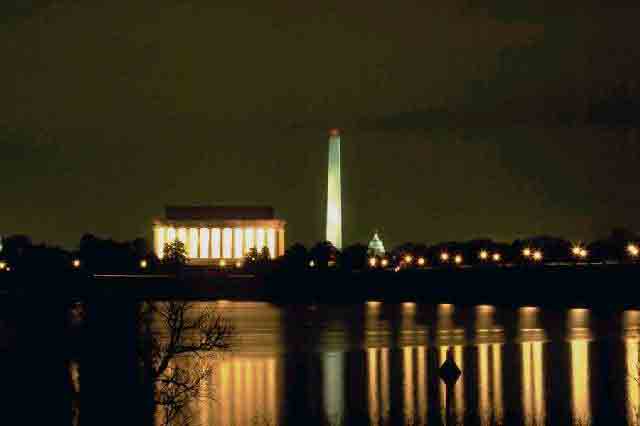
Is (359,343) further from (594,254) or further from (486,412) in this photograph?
(594,254)

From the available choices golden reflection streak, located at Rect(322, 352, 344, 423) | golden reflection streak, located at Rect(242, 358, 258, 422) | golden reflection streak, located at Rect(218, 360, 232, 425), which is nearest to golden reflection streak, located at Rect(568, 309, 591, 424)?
golden reflection streak, located at Rect(322, 352, 344, 423)

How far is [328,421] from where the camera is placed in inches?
1618

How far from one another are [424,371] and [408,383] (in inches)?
191

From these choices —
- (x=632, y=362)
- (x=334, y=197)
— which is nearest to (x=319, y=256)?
(x=334, y=197)

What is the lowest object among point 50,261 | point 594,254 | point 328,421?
point 328,421

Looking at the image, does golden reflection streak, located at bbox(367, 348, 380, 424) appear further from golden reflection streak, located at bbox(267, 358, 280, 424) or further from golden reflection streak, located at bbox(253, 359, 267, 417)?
golden reflection streak, located at bbox(253, 359, 267, 417)

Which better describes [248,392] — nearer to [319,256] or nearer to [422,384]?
[422,384]

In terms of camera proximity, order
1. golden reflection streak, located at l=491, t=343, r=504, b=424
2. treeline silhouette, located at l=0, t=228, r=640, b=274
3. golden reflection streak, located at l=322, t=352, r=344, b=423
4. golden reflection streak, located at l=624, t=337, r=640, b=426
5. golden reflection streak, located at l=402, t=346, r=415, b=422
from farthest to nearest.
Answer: treeline silhouette, located at l=0, t=228, r=640, b=274 → golden reflection streak, located at l=322, t=352, r=344, b=423 → golden reflection streak, located at l=402, t=346, r=415, b=422 → golden reflection streak, located at l=491, t=343, r=504, b=424 → golden reflection streak, located at l=624, t=337, r=640, b=426

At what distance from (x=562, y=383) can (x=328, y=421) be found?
12005mm

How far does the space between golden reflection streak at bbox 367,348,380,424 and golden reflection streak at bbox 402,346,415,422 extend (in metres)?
1.01

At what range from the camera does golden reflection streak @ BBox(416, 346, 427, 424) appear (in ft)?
136

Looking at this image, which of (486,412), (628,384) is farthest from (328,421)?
(628,384)

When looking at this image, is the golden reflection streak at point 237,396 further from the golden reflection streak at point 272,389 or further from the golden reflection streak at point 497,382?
the golden reflection streak at point 497,382

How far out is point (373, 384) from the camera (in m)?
50.9
